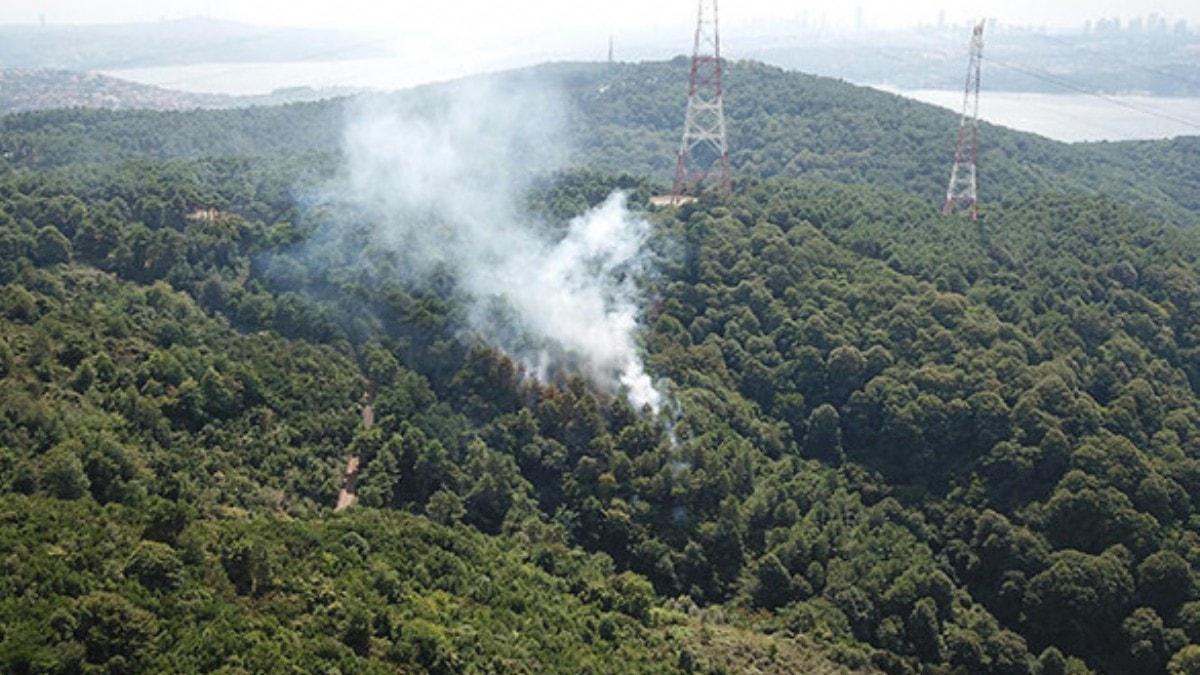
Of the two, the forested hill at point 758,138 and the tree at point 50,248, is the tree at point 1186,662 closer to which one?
the forested hill at point 758,138

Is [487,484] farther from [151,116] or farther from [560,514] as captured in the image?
[151,116]

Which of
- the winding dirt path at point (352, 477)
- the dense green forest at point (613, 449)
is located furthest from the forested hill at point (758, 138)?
the winding dirt path at point (352, 477)

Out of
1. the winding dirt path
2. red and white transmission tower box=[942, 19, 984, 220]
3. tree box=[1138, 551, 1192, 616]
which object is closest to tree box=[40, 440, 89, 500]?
the winding dirt path

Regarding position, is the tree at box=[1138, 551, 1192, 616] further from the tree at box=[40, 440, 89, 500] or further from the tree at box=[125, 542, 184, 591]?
the tree at box=[40, 440, 89, 500]

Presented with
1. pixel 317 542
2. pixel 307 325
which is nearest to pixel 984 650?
pixel 317 542

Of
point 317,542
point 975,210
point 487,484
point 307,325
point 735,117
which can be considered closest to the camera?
point 317,542

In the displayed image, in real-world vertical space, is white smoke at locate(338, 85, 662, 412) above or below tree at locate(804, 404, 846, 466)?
above
